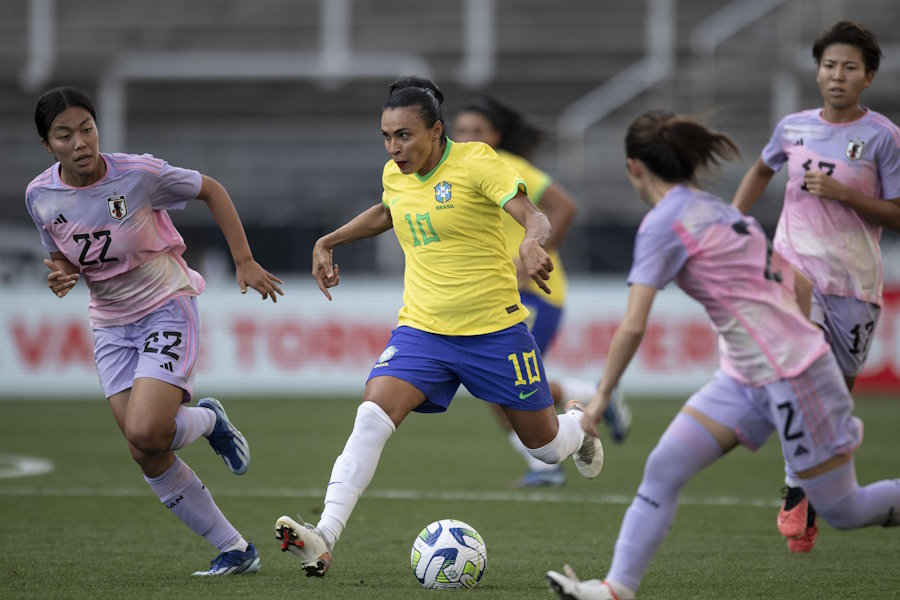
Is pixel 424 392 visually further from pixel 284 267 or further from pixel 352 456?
pixel 284 267

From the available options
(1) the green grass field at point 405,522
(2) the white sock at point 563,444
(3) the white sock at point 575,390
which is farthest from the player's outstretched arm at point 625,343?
(3) the white sock at point 575,390

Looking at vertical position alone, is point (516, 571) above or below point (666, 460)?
below

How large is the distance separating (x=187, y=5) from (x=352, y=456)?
21.2 meters

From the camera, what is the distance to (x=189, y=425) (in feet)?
19.9

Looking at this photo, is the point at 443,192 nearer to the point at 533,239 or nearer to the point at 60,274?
the point at 533,239

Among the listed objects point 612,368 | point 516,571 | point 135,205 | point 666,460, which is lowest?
point 516,571

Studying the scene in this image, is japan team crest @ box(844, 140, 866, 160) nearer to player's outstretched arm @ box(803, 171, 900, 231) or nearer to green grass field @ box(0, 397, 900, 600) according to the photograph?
player's outstretched arm @ box(803, 171, 900, 231)

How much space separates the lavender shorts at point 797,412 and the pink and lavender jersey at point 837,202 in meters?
1.94

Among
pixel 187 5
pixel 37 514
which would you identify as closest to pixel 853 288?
pixel 37 514

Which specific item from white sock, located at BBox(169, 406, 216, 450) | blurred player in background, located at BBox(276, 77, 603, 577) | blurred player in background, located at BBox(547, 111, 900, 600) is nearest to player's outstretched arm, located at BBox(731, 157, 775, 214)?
blurred player in background, located at BBox(276, 77, 603, 577)

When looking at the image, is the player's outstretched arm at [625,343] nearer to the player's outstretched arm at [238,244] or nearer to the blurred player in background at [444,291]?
the blurred player in background at [444,291]

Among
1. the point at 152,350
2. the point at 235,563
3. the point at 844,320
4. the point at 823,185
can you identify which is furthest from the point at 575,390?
the point at 152,350

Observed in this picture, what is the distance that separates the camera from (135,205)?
6141 millimetres

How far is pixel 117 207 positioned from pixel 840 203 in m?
3.63
